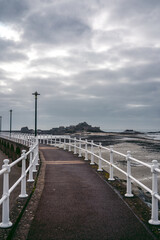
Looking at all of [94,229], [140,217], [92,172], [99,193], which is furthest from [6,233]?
[92,172]

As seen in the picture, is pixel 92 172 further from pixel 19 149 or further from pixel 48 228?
pixel 19 149

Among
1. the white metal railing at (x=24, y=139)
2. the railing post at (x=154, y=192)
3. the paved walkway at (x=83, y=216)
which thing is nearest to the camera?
the paved walkway at (x=83, y=216)

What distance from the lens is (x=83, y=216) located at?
18.4ft

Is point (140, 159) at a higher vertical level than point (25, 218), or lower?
lower

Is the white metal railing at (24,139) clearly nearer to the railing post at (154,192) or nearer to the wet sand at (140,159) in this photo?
the wet sand at (140,159)

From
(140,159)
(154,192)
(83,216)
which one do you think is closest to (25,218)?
(83,216)

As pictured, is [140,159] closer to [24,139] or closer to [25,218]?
[24,139]

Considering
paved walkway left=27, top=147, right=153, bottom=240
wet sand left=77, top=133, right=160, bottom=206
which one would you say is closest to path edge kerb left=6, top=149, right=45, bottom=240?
paved walkway left=27, top=147, right=153, bottom=240

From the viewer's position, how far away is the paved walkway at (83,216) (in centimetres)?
465

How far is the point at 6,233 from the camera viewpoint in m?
4.57

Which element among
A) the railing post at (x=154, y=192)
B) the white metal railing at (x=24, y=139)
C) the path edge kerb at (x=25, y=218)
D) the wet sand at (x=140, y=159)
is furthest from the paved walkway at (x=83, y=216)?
the white metal railing at (x=24, y=139)

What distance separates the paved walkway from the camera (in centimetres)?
465

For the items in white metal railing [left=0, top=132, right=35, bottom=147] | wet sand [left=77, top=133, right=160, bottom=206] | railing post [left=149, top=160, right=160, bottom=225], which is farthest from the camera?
white metal railing [left=0, top=132, right=35, bottom=147]

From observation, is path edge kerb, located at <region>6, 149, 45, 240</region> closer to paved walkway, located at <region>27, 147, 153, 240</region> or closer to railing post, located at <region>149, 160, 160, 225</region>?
paved walkway, located at <region>27, 147, 153, 240</region>
